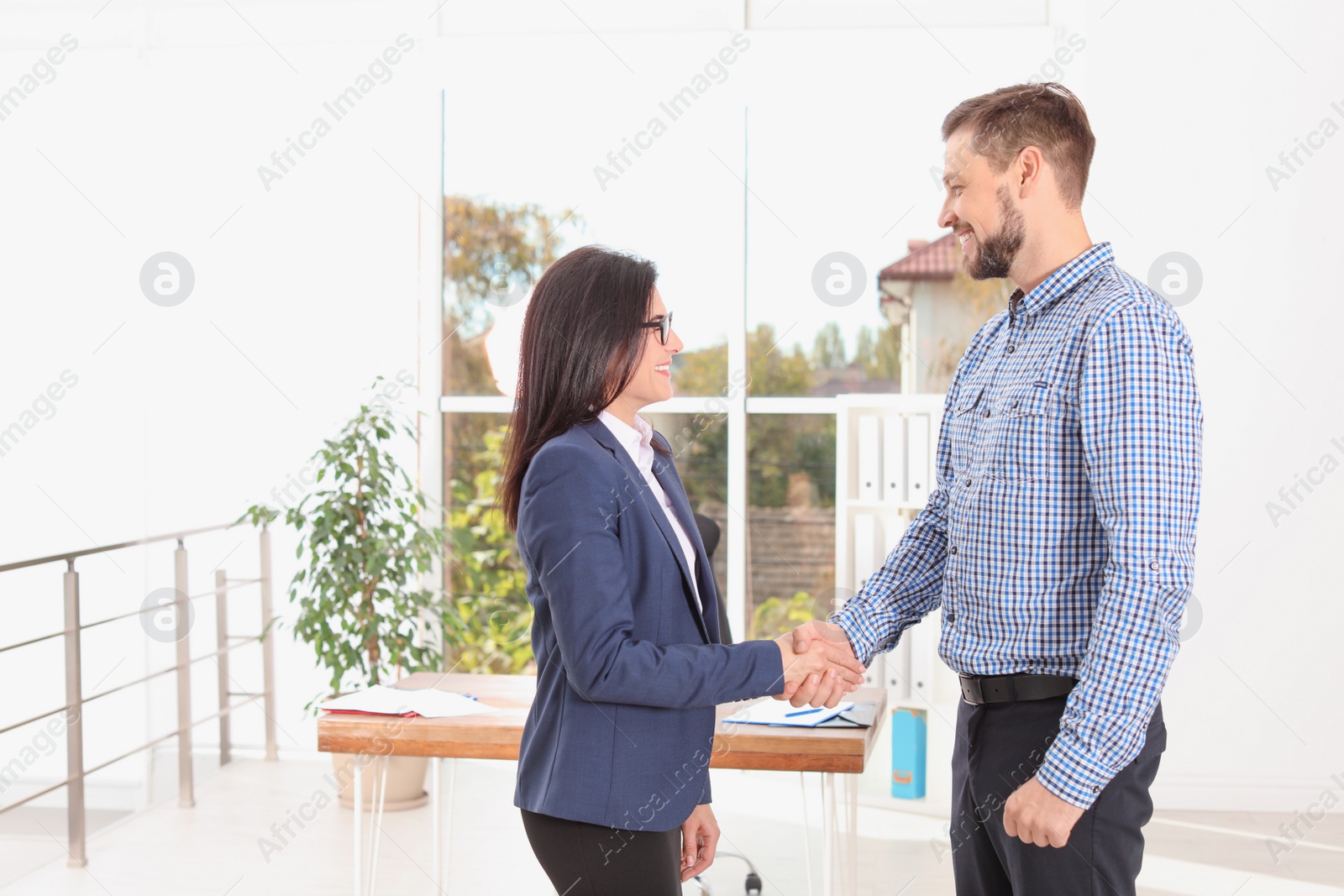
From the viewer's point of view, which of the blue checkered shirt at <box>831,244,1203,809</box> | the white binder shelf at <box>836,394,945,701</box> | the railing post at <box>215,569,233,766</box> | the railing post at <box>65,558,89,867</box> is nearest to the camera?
the blue checkered shirt at <box>831,244,1203,809</box>

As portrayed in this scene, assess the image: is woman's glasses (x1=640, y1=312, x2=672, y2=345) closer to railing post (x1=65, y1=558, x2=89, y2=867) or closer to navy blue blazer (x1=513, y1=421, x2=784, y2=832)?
navy blue blazer (x1=513, y1=421, x2=784, y2=832)

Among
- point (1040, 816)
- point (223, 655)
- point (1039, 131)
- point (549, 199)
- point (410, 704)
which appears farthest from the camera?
point (549, 199)

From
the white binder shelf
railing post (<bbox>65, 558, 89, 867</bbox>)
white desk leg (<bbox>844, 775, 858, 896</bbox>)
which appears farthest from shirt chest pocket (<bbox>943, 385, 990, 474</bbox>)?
railing post (<bbox>65, 558, 89, 867</bbox>)

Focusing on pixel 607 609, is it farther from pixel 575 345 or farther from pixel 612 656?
pixel 575 345

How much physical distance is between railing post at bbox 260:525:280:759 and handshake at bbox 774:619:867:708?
3.37m

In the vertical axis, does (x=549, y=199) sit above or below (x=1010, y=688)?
above

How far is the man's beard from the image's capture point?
64.1 inches

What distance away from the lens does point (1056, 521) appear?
1.51 m

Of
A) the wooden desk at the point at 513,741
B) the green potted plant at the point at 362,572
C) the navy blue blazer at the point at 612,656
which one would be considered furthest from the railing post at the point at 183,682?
the navy blue blazer at the point at 612,656

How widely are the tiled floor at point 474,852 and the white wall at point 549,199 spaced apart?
506 millimetres

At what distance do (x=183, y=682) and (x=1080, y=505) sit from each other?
152 inches

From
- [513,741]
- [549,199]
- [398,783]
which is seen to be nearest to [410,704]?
[513,741]

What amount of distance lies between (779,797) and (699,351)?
6.14ft

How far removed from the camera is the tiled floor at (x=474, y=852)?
134 inches
